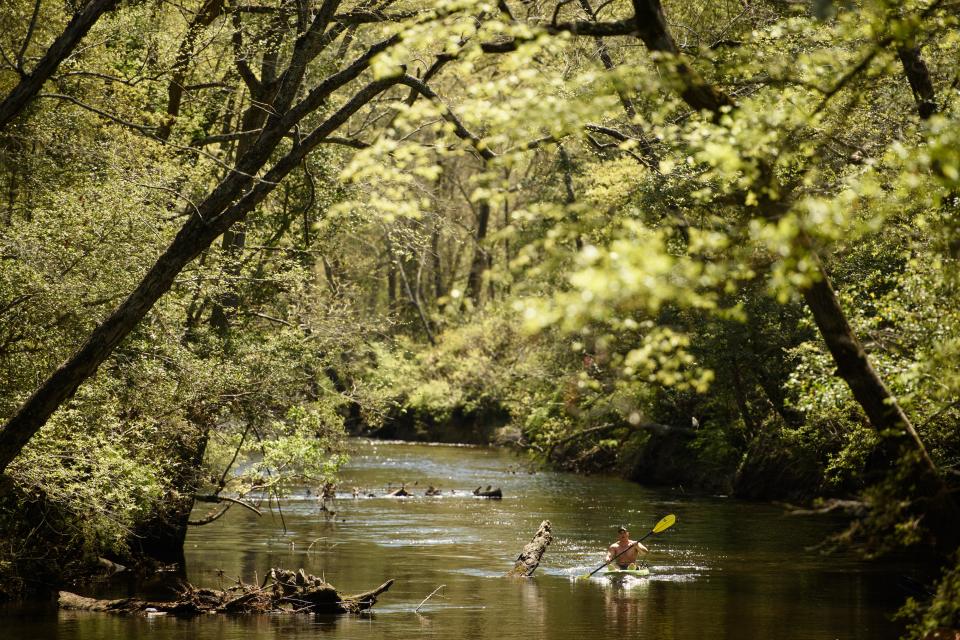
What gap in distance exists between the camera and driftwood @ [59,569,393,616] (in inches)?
552

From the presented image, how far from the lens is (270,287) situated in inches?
792

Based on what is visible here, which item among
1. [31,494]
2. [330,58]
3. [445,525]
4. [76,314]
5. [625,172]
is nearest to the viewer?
[76,314]

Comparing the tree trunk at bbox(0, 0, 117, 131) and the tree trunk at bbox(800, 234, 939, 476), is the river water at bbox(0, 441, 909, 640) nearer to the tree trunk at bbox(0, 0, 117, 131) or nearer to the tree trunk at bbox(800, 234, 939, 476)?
the tree trunk at bbox(800, 234, 939, 476)

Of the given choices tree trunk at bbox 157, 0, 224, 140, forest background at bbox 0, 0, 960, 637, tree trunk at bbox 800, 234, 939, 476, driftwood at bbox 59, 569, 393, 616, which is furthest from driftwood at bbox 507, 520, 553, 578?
tree trunk at bbox 800, 234, 939, 476

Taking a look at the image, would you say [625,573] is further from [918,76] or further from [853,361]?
[853,361]

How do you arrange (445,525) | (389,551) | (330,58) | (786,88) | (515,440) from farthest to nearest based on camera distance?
(515,440)
(445,525)
(389,551)
(330,58)
(786,88)

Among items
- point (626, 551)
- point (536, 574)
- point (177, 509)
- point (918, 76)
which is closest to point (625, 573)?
point (626, 551)

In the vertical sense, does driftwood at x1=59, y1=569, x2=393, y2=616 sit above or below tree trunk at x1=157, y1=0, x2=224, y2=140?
below

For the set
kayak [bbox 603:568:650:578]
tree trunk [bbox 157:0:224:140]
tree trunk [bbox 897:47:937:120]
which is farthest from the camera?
kayak [bbox 603:568:650:578]

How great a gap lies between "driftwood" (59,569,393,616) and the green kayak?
4581 mm

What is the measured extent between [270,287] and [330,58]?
4.64m

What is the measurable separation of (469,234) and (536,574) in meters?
5.91

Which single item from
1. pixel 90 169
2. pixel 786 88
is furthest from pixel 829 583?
pixel 90 169

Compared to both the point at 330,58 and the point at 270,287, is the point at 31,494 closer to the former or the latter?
the point at 270,287
